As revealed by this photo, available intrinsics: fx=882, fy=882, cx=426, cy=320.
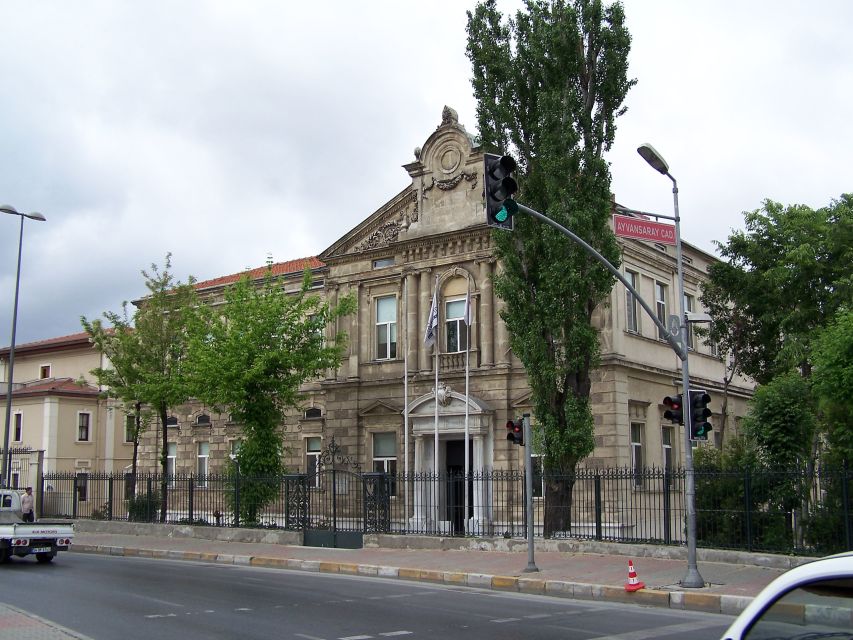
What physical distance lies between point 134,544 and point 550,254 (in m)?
15.6

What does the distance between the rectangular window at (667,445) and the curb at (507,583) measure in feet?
47.2

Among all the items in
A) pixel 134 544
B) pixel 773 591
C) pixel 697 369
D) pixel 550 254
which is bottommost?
pixel 134 544

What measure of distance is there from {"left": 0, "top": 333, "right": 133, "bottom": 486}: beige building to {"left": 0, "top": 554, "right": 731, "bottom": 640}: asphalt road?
31.6 meters

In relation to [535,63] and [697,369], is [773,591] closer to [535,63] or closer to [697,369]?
[535,63]

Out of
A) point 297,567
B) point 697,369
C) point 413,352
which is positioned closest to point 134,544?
point 297,567

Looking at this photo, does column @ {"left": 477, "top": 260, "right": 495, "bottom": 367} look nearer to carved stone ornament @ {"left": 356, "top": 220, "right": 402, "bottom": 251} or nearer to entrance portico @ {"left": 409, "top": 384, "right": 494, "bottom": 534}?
entrance portico @ {"left": 409, "top": 384, "right": 494, "bottom": 534}

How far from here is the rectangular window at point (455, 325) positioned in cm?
3127

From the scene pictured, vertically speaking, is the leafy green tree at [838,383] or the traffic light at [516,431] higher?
the leafy green tree at [838,383]

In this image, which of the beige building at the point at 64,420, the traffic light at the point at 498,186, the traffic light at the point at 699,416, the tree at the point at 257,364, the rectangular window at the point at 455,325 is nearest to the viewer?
the traffic light at the point at 498,186

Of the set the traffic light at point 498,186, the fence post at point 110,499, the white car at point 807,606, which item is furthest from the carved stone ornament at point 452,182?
the white car at point 807,606

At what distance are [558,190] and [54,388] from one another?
35948mm

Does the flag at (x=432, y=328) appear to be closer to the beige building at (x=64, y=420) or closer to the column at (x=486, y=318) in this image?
the column at (x=486, y=318)

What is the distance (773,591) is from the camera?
12.8 ft

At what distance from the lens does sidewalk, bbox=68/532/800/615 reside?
15.4 m
